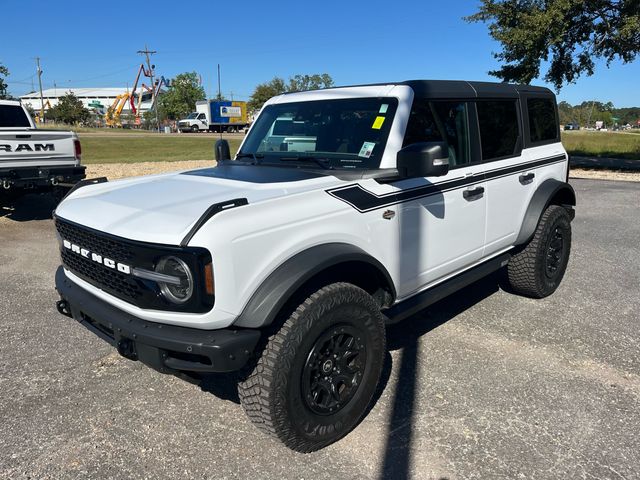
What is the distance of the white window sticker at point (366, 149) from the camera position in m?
3.26

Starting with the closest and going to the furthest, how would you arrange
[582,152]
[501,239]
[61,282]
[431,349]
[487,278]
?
[61,282] → [431,349] → [501,239] → [487,278] → [582,152]

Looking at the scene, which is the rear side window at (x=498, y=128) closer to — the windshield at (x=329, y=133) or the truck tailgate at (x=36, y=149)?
the windshield at (x=329, y=133)

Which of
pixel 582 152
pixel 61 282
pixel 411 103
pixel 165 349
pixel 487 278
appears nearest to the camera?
pixel 165 349

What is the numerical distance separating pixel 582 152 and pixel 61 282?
24500mm

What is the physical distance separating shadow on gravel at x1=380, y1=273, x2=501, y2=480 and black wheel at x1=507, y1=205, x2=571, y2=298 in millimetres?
427

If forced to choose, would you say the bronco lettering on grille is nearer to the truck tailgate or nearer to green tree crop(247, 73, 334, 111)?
the truck tailgate

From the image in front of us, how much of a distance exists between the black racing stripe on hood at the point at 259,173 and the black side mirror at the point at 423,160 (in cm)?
51

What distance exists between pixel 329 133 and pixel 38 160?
6327 mm

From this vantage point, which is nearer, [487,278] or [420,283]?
[420,283]

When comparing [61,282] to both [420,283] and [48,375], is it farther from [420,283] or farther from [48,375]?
[420,283]

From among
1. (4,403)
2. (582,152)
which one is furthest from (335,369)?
(582,152)

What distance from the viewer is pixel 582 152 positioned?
23172mm

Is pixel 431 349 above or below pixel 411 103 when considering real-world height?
below

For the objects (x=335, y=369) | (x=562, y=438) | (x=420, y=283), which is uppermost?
(x=420, y=283)
